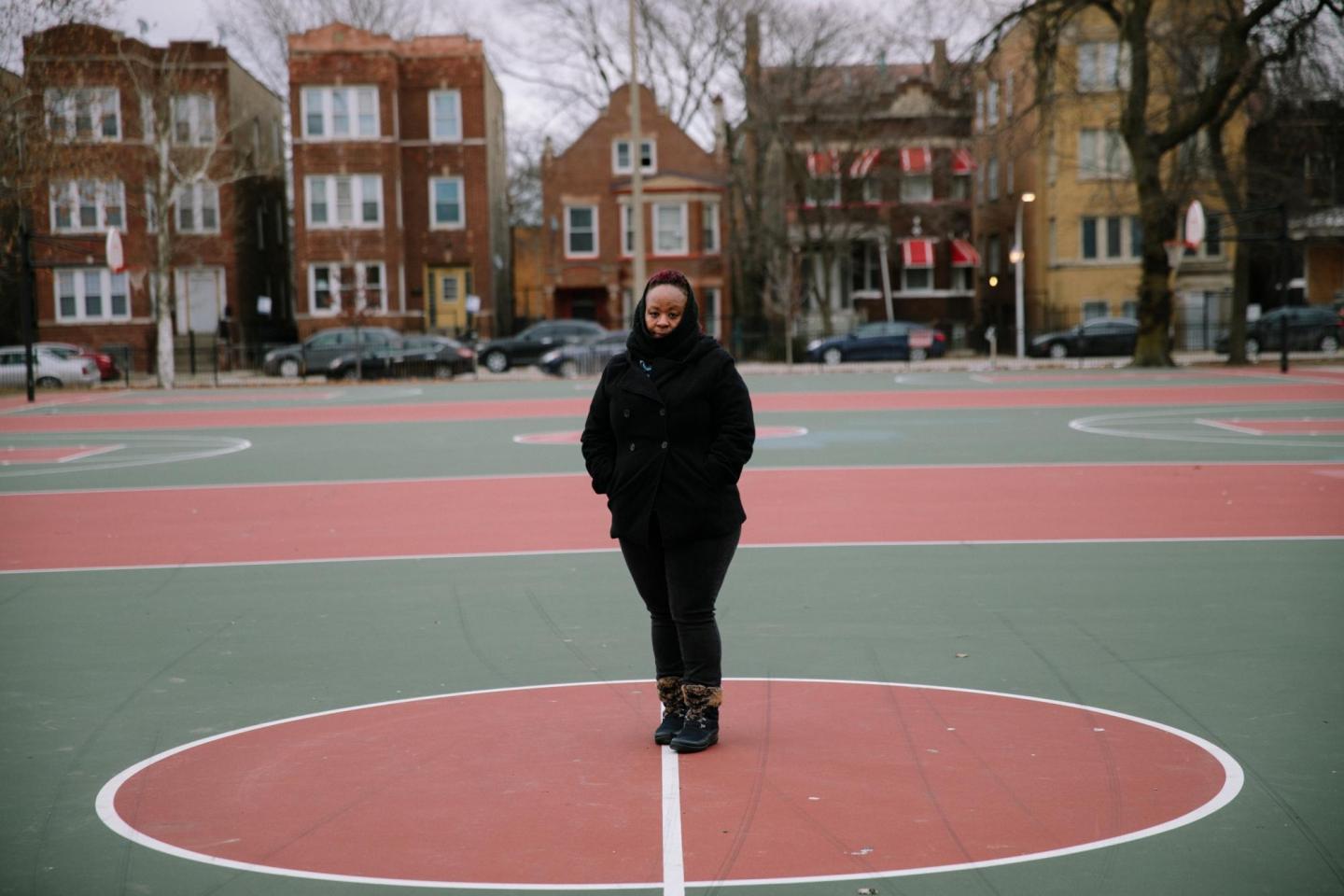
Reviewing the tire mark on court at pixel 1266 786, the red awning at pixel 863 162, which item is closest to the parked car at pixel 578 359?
the red awning at pixel 863 162

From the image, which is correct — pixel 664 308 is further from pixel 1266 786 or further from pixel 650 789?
pixel 1266 786

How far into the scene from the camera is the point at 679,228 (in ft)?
201

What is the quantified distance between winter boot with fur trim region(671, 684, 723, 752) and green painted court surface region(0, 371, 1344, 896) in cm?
63

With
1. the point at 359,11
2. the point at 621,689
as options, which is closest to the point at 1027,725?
the point at 621,689

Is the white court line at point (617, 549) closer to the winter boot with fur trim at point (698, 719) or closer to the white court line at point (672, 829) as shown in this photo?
the winter boot with fur trim at point (698, 719)

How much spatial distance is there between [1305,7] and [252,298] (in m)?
38.2

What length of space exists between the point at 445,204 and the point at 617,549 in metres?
49.5

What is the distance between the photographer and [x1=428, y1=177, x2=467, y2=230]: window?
6000 centimetres

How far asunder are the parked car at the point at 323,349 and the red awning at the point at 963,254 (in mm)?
26882

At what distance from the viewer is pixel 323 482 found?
1792 centimetres

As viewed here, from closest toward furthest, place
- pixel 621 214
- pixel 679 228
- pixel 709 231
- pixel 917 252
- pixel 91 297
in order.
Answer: pixel 91 297
pixel 679 228
pixel 709 231
pixel 621 214
pixel 917 252

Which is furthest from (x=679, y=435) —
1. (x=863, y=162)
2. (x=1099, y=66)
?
(x=1099, y=66)

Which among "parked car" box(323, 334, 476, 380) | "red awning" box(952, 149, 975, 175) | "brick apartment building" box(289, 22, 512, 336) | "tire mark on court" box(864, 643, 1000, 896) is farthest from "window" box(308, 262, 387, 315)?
"tire mark on court" box(864, 643, 1000, 896)

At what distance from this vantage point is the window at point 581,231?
204ft
